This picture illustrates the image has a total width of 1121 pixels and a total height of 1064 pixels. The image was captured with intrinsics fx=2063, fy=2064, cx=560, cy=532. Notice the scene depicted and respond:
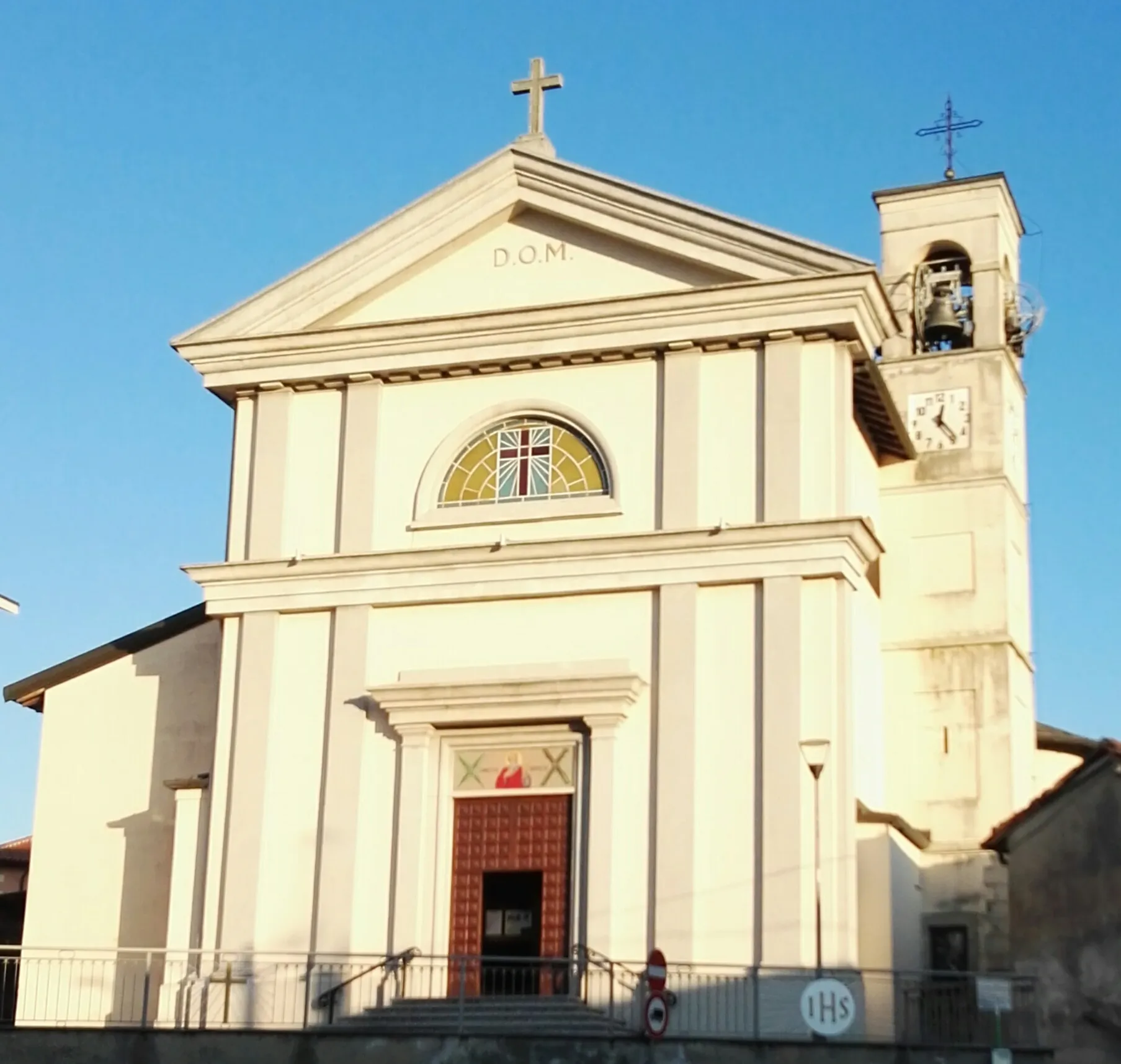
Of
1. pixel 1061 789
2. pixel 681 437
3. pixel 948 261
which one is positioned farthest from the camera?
pixel 948 261

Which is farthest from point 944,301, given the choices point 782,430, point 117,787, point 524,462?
point 117,787

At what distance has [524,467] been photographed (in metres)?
25.0

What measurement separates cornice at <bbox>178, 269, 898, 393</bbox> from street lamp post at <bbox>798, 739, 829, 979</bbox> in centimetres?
498

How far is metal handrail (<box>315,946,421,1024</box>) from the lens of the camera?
22.9 meters

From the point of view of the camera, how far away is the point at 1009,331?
96.4ft

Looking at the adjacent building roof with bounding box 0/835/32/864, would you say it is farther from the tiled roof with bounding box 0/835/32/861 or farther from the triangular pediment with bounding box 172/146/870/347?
the triangular pediment with bounding box 172/146/870/347

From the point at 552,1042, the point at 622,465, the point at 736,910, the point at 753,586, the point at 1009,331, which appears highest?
the point at 1009,331

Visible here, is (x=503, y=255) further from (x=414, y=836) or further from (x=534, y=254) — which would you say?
(x=414, y=836)

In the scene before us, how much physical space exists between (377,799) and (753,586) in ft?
16.6

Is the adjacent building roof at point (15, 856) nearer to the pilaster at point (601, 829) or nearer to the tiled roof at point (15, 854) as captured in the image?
the tiled roof at point (15, 854)

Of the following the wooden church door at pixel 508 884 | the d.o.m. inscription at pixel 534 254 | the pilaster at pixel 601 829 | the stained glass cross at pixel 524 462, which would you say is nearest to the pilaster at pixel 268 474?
the stained glass cross at pixel 524 462

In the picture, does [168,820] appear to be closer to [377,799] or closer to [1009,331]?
[377,799]

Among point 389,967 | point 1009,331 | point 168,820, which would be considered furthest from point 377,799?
point 1009,331

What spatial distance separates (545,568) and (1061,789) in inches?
251
